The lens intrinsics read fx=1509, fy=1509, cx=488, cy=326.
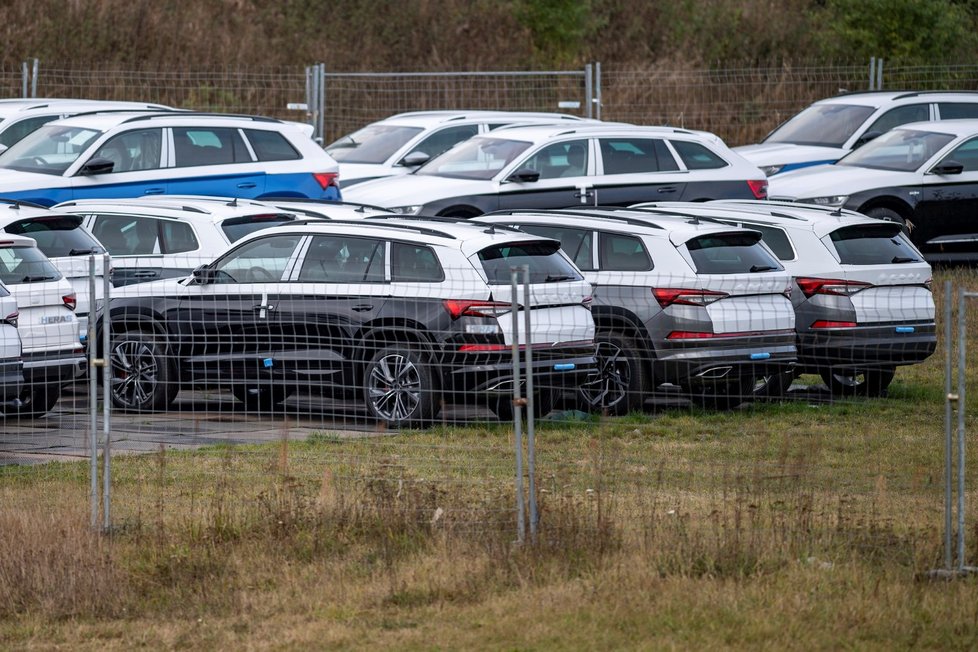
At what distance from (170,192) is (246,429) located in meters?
8.21

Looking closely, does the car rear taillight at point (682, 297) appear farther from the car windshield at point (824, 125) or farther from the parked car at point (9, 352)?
the car windshield at point (824, 125)

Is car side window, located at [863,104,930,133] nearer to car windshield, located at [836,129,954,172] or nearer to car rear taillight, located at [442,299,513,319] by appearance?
car windshield, located at [836,129,954,172]

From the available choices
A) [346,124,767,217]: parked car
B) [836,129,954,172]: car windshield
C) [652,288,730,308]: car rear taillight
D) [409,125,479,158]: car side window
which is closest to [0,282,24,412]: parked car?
[652,288,730,308]: car rear taillight

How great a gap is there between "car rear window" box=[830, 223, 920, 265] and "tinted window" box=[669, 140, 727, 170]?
594 centimetres

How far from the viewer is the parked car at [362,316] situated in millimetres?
10570

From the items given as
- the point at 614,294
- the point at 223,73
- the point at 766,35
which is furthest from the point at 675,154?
the point at 766,35

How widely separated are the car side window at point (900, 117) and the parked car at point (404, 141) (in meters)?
4.54

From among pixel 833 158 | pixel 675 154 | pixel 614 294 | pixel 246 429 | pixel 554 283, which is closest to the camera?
pixel 246 429

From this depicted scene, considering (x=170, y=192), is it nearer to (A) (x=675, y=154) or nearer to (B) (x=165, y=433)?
(A) (x=675, y=154)

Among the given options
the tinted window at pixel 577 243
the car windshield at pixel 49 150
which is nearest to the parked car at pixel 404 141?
the car windshield at pixel 49 150

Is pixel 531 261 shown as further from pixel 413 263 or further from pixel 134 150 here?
pixel 134 150

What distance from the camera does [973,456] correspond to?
10547mm

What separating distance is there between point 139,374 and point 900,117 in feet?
48.2

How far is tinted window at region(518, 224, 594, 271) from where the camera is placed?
1323cm
